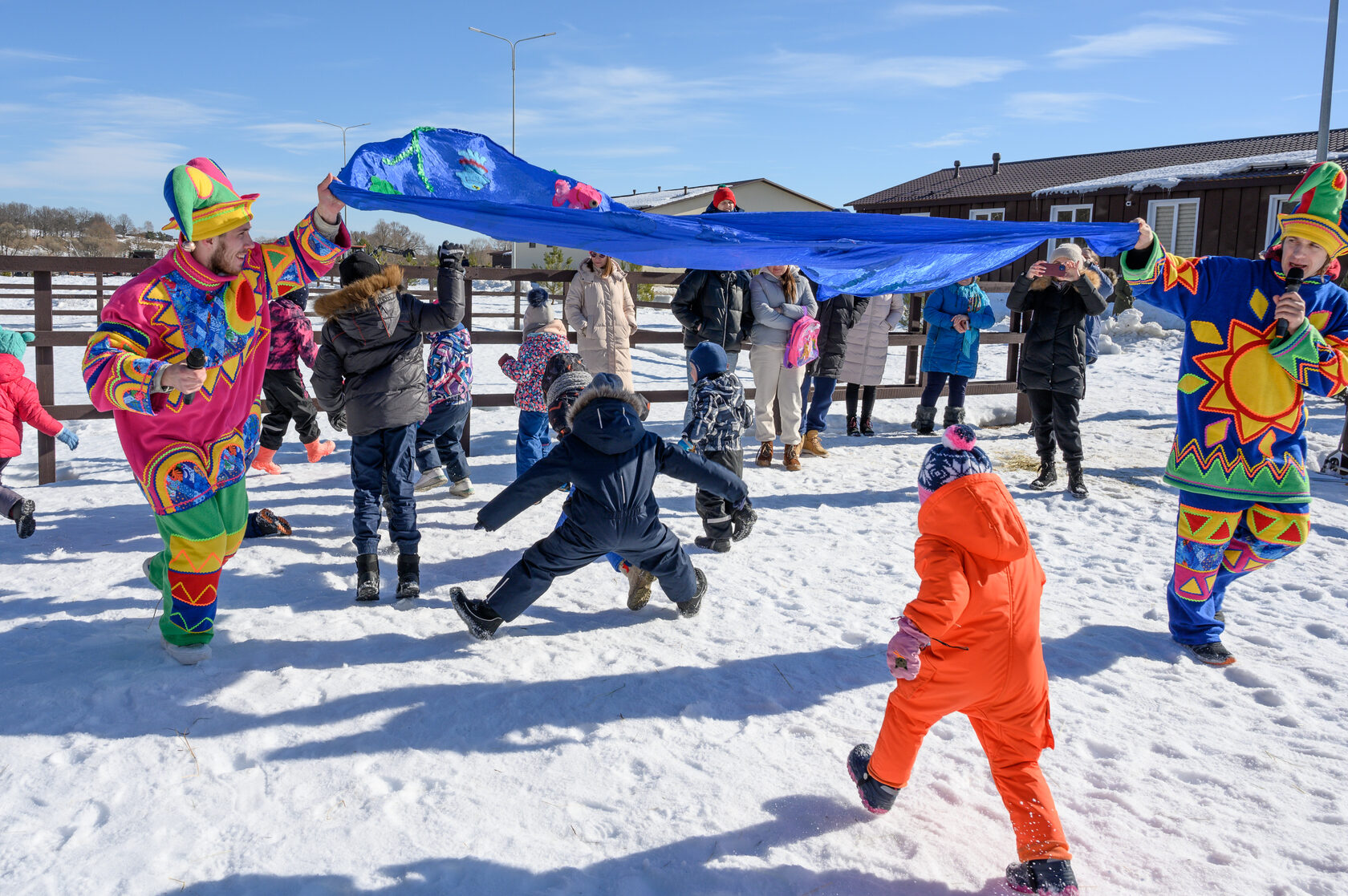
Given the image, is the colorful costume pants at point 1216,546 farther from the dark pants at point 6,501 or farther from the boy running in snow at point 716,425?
the dark pants at point 6,501

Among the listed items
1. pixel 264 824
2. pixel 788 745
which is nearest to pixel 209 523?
pixel 264 824

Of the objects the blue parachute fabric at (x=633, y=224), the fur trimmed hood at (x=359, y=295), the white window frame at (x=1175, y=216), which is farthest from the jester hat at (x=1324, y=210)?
the white window frame at (x=1175, y=216)

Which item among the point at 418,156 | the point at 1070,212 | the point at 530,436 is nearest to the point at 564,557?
the point at 418,156

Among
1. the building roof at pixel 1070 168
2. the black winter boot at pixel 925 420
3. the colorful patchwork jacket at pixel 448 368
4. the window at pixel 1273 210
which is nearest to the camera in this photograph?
the colorful patchwork jacket at pixel 448 368

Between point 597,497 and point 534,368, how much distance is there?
7.10 ft

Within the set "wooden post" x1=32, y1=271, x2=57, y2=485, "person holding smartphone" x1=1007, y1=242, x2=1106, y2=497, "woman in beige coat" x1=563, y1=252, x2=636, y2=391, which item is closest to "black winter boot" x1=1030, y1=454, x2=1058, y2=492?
"person holding smartphone" x1=1007, y1=242, x2=1106, y2=497

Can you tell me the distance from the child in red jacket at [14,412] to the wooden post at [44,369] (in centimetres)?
116

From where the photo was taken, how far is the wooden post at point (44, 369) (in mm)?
5941

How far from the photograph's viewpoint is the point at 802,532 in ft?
17.7

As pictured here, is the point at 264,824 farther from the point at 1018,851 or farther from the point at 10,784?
the point at 1018,851

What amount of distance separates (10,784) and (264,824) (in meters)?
0.86

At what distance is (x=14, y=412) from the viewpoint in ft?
15.7

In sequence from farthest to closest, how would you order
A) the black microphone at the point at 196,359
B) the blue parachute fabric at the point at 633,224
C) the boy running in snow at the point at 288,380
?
the boy running in snow at the point at 288,380 < the blue parachute fabric at the point at 633,224 < the black microphone at the point at 196,359

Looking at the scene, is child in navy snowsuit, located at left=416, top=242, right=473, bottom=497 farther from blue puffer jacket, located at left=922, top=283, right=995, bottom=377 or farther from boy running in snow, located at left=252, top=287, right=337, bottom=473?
blue puffer jacket, located at left=922, top=283, right=995, bottom=377
